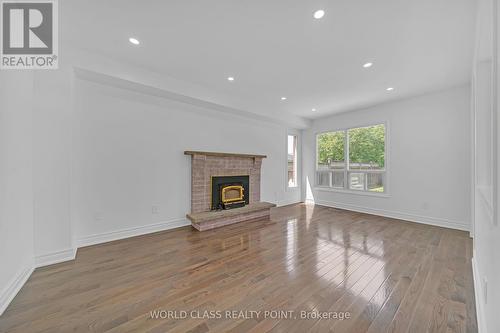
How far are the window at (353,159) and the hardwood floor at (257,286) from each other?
2030 millimetres

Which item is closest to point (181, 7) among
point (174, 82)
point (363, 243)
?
point (174, 82)

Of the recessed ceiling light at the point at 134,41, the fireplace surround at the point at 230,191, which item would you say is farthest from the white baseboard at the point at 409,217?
the recessed ceiling light at the point at 134,41

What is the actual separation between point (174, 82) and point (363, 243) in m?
4.21

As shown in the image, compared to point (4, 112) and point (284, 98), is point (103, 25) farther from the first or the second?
point (284, 98)

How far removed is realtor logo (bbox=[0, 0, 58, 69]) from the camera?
Answer: 192 centimetres

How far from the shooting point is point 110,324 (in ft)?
4.95

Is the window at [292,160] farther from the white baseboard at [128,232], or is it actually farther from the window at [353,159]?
the white baseboard at [128,232]

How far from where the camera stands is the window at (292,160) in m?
6.37

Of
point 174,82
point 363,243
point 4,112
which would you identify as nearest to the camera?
point 4,112

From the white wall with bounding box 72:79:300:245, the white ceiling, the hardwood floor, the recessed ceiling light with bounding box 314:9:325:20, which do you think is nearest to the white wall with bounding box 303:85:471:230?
the white ceiling

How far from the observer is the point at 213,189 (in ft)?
14.1

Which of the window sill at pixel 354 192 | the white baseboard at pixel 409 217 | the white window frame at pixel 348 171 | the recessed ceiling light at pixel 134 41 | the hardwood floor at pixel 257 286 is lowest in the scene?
the hardwood floor at pixel 257 286

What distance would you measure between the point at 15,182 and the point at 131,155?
1.48 meters

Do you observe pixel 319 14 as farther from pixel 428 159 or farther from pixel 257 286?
pixel 428 159
